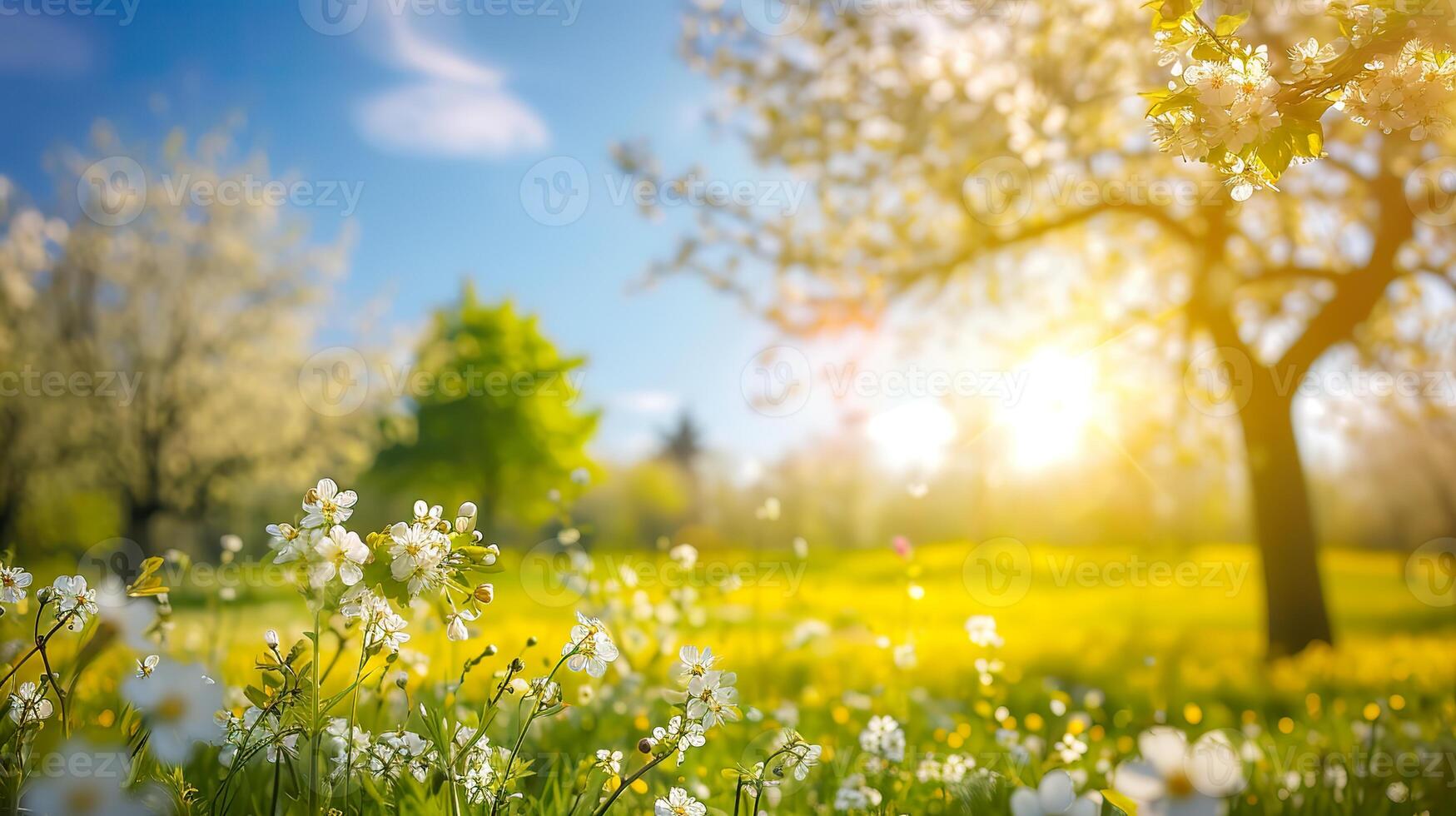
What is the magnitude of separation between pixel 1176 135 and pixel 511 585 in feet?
72.9

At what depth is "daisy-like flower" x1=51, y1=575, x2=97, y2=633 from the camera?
2.46 metres

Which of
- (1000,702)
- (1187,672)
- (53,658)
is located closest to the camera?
(53,658)

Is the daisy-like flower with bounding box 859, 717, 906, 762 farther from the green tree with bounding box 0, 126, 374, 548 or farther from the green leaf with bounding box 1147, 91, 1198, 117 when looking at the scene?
the green tree with bounding box 0, 126, 374, 548

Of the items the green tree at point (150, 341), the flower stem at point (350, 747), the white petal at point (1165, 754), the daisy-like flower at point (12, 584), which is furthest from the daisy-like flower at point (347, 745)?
the green tree at point (150, 341)

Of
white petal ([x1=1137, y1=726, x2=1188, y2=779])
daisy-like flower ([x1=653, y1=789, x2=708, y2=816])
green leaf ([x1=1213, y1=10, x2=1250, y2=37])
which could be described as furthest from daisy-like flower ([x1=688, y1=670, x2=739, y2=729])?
green leaf ([x1=1213, y1=10, x2=1250, y2=37])

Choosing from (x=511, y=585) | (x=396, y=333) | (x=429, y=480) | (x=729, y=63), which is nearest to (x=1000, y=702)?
(x=729, y=63)

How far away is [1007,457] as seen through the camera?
18188mm

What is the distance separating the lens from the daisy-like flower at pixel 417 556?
2105mm

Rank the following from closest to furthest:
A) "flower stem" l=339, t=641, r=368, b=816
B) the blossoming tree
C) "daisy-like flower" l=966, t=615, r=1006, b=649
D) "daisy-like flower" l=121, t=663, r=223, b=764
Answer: "flower stem" l=339, t=641, r=368, b=816
"daisy-like flower" l=121, t=663, r=223, b=764
"daisy-like flower" l=966, t=615, r=1006, b=649
the blossoming tree

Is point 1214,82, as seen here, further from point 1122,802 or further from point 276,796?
point 276,796

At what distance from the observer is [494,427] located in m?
22.5

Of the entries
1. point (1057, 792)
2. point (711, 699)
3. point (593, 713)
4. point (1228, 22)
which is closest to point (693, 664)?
point (711, 699)

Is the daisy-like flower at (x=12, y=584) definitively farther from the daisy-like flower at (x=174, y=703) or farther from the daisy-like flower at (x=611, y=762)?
the daisy-like flower at (x=611, y=762)

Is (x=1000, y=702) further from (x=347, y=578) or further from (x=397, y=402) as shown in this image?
(x=397, y=402)
